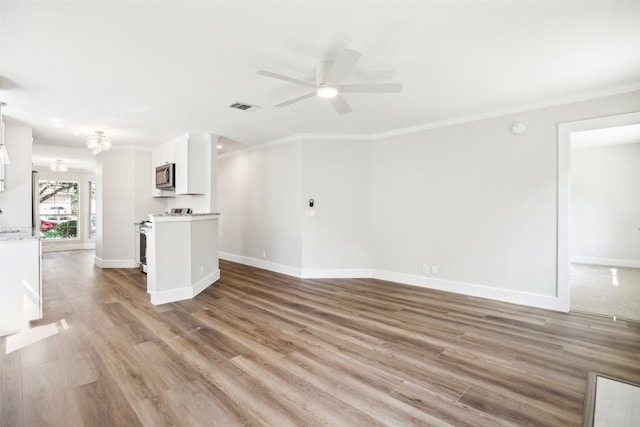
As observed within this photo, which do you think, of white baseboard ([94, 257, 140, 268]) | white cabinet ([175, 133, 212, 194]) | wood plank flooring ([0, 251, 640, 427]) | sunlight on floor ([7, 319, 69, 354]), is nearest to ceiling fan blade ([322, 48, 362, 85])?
wood plank flooring ([0, 251, 640, 427])

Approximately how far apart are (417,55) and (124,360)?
3582 mm

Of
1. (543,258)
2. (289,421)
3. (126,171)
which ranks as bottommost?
(289,421)

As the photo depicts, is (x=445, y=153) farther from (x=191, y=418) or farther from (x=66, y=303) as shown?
(x=66, y=303)

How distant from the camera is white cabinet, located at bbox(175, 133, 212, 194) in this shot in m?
5.32

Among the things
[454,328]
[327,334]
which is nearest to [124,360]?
[327,334]

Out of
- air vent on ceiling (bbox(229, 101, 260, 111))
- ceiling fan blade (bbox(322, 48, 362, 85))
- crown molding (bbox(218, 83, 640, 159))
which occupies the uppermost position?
air vent on ceiling (bbox(229, 101, 260, 111))

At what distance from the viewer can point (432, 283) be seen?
4.75 metres

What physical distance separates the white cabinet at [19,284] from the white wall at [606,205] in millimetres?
9903

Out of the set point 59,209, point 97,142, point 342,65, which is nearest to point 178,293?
point 97,142

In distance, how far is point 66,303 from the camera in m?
3.96

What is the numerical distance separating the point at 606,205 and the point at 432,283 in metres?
5.16

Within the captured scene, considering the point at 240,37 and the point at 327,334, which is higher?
the point at 240,37

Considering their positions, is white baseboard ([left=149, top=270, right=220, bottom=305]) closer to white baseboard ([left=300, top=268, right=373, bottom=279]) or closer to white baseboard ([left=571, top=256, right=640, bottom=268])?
white baseboard ([left=300, top=268, right=373, bottom=279])

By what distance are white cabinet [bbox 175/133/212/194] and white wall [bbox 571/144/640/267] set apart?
826 cm
